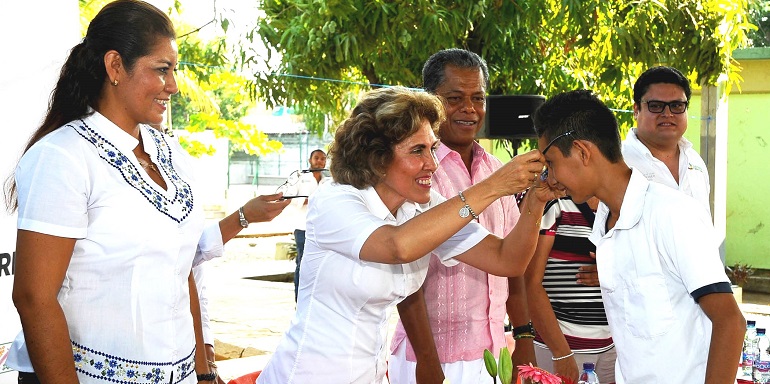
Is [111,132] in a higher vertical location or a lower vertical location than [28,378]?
higher

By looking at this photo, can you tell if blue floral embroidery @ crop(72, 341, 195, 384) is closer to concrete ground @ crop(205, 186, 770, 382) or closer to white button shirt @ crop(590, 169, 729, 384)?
white button shirt @ crop(590, 169, 729, 384)

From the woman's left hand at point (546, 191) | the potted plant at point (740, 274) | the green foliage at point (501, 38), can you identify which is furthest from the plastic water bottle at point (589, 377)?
the potted plant at point (740, 274)

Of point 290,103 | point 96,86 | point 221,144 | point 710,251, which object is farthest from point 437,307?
point 221,144

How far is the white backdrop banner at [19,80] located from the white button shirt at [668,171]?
91.0 inches

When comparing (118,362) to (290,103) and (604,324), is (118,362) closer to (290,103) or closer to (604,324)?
(604,324)

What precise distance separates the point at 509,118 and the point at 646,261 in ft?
14.5

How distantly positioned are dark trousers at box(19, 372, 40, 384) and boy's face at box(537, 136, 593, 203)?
1396 mm

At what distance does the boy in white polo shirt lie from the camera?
2.17 meters

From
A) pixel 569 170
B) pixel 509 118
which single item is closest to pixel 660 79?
pixel 569 170

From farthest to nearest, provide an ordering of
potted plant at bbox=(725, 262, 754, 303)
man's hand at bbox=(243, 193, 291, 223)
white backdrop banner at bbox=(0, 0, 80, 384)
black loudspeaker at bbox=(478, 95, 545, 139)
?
potted plant at bbox=(725, 262, 754, 303) → black loudspeaker at bbox=(478, 95, 545, 139) → white backdrop banner at bbox=(0, 0, 80, 384) → man's hand at bbox=(243, 193, 291, 223)

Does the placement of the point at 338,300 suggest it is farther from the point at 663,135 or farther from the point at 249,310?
the point at 249,310

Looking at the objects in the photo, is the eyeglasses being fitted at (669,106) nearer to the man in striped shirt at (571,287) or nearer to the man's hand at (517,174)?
the man in striped shirt at (571,287)

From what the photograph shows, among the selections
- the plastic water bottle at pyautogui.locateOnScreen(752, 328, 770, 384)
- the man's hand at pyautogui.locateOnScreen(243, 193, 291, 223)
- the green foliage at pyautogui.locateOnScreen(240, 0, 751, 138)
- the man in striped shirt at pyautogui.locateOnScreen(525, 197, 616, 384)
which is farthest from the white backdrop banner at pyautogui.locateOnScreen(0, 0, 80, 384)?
the green foliage at pyautogui.locateOnScreen(240, 0, 751, 138)

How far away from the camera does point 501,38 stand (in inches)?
A: 325
